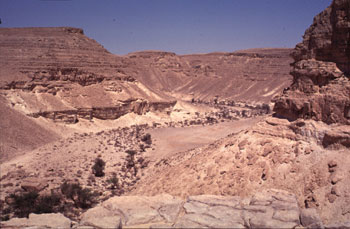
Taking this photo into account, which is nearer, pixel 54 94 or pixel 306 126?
pixel 306 126

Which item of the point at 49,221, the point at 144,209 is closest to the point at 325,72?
the point at 144,209

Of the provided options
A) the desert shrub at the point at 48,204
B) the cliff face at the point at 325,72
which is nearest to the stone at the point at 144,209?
the cliff face at the point at 325,72

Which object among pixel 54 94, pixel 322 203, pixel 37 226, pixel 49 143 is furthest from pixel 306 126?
pixel 54 94

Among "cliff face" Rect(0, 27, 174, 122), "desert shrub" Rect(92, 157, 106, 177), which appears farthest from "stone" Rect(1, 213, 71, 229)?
"cliff face" Rect(0, 27, 174, 122)

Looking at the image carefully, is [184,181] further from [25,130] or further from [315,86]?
[25,130]

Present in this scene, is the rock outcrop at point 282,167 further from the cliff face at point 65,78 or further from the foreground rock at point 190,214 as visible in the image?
the cliff face at point 65,78

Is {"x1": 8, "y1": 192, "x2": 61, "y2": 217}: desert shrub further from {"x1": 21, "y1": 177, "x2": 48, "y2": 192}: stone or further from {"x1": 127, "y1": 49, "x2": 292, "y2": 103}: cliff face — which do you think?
{"x1": 127, "y1": 49, "x2": 292, "y2": 103}: cliff face

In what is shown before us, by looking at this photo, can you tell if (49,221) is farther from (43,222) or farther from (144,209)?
(144,209)

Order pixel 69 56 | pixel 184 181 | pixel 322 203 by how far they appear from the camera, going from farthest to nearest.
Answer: pixel 69 56 < pixel 184 181 < pixel 322 203
